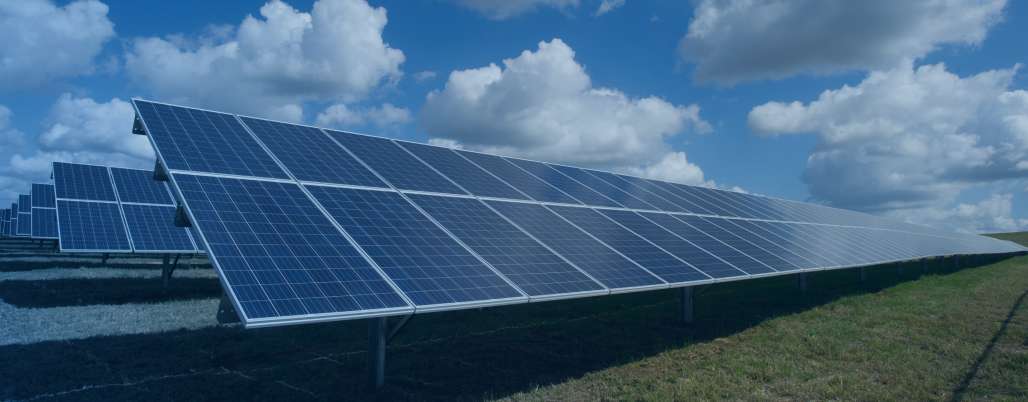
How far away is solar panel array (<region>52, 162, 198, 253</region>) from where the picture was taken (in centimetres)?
2080

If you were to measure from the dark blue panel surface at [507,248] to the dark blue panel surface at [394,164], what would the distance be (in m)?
0.68

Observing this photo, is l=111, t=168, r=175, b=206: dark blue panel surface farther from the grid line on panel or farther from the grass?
the grid line on panel

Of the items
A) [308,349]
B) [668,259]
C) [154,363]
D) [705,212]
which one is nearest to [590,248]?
[668,259]

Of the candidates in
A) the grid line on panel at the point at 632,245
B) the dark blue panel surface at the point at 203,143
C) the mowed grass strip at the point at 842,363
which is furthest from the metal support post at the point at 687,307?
the dark blue panel surface at the point at 203,143

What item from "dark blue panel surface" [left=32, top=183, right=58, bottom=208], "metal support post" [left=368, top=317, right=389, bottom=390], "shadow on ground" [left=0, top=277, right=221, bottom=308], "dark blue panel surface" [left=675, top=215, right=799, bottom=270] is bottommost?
"shadow on ground" [left=0, top=277, right=221, bottom=308]

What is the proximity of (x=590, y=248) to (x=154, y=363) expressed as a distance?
899 cm

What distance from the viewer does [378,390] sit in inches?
379

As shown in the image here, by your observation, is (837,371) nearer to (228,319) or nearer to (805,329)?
(805,329)

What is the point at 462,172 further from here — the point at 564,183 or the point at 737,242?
the point at 737,242

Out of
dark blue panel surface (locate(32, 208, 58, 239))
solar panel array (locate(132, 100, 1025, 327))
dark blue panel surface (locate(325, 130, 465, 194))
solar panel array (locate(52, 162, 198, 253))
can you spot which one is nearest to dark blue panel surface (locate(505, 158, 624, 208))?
solar panel array (locate(132, 100, 1025, 327))

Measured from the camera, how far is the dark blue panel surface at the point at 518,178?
16.1 metres

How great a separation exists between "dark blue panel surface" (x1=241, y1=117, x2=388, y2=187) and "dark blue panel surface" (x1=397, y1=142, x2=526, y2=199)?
8.05 feet

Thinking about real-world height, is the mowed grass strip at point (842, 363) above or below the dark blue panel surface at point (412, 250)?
below

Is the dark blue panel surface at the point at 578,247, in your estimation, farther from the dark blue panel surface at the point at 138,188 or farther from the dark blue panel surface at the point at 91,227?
the dark blue panel surface at the point at 138,188
